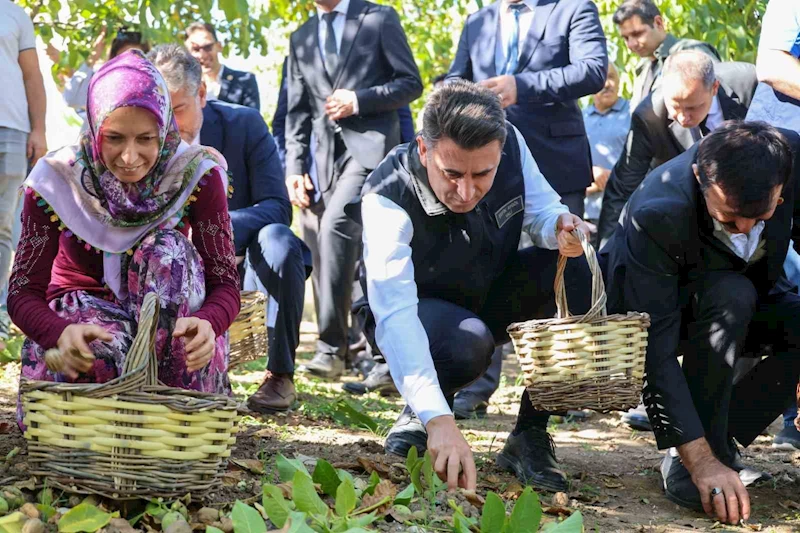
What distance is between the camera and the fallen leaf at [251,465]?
3.15m

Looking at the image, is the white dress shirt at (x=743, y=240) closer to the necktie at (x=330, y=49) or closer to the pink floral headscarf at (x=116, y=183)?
the pink floral headscarf at (x=116, y=183)

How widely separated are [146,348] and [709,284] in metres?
1.80

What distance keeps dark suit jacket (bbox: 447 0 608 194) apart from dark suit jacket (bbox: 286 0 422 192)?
640 millimetres

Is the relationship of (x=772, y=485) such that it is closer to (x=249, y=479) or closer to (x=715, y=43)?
(x=249, y=479)

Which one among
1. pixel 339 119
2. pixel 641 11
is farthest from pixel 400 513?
pixel 641 11

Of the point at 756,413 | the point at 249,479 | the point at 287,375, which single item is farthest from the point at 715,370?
the point at 287,375

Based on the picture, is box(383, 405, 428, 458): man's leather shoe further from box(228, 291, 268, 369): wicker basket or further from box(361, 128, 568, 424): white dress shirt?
box(228, 291, 268, 369): wicker basket

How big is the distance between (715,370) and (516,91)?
1973 millimetres

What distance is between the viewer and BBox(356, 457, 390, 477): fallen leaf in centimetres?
320

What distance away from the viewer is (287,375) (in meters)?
4.52

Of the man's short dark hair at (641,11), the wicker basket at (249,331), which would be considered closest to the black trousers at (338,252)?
the wicker basket at (249,331)

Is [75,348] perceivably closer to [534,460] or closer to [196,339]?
[196,339]

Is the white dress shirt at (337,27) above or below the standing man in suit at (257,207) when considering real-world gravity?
above

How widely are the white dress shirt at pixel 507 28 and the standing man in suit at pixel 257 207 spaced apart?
1.23m
